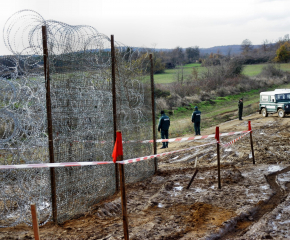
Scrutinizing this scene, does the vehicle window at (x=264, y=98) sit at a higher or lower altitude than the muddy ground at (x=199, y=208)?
higher

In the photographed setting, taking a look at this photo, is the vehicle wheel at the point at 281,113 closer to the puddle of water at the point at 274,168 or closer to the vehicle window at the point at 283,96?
the vehicle window at the point at 283,96

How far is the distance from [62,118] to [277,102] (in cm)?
1903

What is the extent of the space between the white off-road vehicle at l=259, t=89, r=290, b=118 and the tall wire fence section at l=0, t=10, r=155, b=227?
53.4ft

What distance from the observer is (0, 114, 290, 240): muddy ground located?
5.86 meters

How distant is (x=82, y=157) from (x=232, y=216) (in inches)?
129

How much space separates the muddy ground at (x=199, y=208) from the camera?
5.86m

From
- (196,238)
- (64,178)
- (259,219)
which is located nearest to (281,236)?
(259,219)

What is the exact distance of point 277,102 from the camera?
22.5 metres

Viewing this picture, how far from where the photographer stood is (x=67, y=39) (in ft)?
22.6

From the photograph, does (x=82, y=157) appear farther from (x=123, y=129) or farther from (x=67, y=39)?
(x=67, y=39)

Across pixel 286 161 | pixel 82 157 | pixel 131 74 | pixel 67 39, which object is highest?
pixel 67 39

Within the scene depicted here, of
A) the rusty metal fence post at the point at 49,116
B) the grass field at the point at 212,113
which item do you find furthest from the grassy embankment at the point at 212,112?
the rusty metal fence post at the point at 49,116

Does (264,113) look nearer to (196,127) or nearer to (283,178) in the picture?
(196,127)

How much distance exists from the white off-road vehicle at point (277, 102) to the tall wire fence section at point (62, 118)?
53.4 feet
